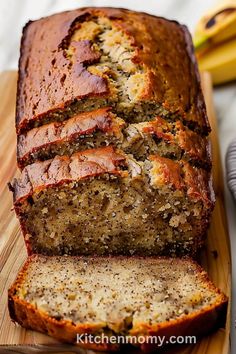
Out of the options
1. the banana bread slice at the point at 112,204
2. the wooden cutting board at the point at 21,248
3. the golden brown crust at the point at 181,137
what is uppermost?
the golden brown crust at the point at 181,137

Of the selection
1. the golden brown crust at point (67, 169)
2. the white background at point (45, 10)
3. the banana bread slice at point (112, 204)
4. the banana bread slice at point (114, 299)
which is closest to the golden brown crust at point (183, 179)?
the banana bread slice at point (112, 204)

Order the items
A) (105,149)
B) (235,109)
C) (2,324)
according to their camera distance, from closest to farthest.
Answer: (2,324), (105,149), (235,109)

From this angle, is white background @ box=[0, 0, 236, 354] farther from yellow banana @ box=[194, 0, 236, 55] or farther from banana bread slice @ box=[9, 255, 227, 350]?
banana bread slice @ box=[9, 255, 227, 350]

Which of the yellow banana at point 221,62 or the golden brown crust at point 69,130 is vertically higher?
the golden brown crust at point 69,130

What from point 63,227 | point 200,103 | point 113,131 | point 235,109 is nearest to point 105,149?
point 113,131

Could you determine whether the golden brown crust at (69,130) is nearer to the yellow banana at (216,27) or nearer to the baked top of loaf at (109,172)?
the baked top of loaf at (109,172)

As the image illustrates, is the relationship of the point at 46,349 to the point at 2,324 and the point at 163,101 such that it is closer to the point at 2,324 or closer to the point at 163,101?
the point at 2,324

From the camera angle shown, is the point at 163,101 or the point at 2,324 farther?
the point at 163,101

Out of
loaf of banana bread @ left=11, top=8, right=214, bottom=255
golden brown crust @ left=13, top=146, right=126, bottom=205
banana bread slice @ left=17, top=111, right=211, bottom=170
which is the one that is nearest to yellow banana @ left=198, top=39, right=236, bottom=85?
loaf of banana bread @ left=11, top=8, right=214, bottom=255
